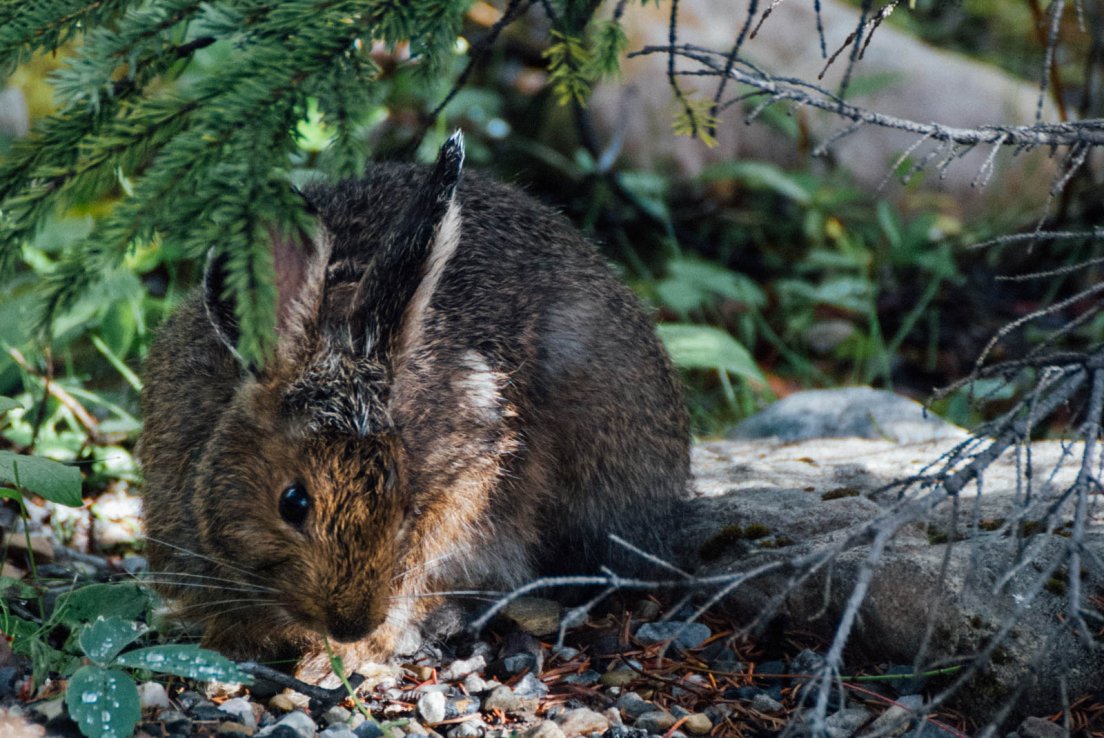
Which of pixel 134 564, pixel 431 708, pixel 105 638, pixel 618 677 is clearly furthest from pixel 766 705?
pixel 134 564

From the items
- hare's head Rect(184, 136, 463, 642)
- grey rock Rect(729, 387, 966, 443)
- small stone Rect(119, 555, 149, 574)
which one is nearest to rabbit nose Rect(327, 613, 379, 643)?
hare's head Rect(184, 136, 463, 642)

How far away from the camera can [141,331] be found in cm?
549

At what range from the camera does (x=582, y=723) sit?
3.27m

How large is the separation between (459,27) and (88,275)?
110 centimetres

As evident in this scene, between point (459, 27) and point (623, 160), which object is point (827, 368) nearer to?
point (623, 160)

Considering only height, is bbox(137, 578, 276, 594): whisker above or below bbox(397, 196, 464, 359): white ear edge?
below

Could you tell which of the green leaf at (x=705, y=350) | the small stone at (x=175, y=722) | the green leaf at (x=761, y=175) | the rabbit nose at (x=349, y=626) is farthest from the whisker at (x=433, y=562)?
the green leaf at (x=761, y=175)

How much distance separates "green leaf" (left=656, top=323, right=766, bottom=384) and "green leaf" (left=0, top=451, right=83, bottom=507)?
3.00 m

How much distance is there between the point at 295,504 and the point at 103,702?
752mm

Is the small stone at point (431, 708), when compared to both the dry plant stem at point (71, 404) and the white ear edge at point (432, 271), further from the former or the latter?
the dry plant stem at point (71, 404)

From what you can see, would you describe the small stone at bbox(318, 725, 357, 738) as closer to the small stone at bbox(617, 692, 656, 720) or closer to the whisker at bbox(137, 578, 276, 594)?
the whisker at bbox(137, 578, 276, 594)

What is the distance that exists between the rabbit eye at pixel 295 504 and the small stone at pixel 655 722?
113 centimetres

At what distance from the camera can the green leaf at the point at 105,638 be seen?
2924 millimetres

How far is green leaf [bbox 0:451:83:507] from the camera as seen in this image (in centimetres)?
349
